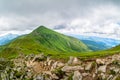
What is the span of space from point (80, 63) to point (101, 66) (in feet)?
43.6

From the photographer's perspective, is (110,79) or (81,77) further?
(81,77)

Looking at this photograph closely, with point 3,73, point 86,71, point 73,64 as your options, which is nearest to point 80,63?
point 73,64

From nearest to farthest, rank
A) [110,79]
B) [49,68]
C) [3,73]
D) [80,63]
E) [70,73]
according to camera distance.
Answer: [110,79] < [70,73] < [80,63] < [49,68] < [3,73]

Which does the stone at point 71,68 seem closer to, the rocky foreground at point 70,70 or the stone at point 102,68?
the rocky foreground at point 70,70

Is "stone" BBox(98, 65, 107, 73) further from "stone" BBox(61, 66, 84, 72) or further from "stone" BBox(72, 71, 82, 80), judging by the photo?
"stone" BBox(61, 66, 84, 72)

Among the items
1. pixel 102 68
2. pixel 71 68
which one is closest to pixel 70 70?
pixel 71 68

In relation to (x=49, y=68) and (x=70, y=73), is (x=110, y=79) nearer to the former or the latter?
(x=70, y=73)

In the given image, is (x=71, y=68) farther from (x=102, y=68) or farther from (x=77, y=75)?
(x=102, y=68)

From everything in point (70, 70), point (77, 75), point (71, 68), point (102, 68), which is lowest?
point (77, 75)

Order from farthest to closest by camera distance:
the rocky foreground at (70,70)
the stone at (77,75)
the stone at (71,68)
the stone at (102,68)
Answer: the stone at (71,68)
the stone at (77,75)
the stone at (102,68)
the rocky foreground at (70,70)

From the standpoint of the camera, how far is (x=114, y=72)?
95.6 metres

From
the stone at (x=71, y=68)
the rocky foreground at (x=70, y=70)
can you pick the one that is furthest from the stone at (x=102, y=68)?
the stone at (x=71, y=68)

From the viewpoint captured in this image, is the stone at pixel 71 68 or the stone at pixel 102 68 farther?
the stone at pixel 71 68

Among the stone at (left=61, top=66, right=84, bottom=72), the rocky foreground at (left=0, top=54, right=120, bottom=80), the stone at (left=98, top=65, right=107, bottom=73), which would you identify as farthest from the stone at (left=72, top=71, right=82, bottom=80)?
the stone at (left=98, top=65, right=107, bottom=73)
